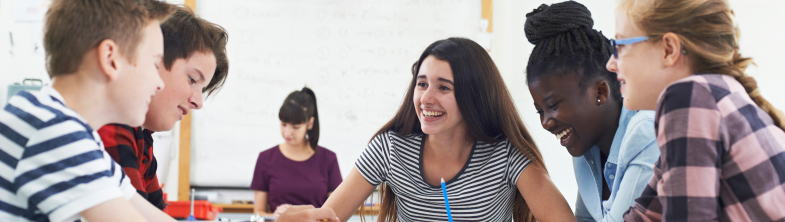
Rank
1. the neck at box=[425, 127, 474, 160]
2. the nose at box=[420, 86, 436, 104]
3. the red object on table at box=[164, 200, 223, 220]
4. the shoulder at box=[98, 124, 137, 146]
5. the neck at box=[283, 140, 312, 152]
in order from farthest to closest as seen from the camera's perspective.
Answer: the neck at box=[283, 140, 312, 152]
the red object on table at box=[164, 200, 223, 220]
the neck at box=[425, 127, 474, 160]
the nose at box=[420, 86, 436, 104]
the shoulder at box=[98, 124, 137, 146]

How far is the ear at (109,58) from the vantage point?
69 centimetres

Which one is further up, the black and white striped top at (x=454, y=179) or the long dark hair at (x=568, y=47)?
the long dark hair at (x=568, y=47)

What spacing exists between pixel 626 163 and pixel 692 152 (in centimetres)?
48

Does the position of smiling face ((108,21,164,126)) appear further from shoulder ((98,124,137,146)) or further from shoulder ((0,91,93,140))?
shoulder ((98,124,137,146))

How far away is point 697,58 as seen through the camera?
2.66ft

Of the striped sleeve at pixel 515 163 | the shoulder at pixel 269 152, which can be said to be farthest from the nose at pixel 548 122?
the shoulder at pixel 269 152

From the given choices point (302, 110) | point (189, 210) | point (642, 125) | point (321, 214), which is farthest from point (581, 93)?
point (302, 110)

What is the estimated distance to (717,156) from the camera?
0.69 metres

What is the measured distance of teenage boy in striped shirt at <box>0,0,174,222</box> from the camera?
0.62 meters

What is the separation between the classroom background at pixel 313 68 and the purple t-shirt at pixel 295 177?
0.15 m

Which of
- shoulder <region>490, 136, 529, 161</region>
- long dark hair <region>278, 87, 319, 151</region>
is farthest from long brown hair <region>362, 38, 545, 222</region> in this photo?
long dark hair <region>278, 87, 319, 151</region>

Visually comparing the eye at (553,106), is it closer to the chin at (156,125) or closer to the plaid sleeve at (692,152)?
the plaid sleeve at (692,152)

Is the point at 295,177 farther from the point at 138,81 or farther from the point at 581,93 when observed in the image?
the point at 138,81

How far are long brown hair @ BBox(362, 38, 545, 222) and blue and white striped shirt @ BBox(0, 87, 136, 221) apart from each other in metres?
0.99
